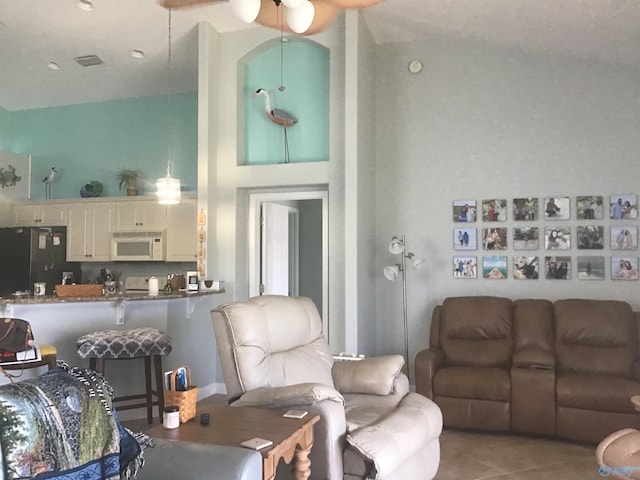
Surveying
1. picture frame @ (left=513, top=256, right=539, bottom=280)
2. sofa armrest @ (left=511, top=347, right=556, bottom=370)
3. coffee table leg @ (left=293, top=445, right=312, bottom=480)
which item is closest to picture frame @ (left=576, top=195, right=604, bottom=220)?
picture frame @ (left=513, top=256, right=539, bottom=280)

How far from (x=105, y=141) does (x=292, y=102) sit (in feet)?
9.33

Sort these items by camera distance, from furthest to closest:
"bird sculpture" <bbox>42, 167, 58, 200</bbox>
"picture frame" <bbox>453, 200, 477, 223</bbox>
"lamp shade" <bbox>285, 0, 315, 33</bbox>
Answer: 1. "bird sculpture" <bbox>42, 167, 58, 200</bbox>
2. "picture frame" <bbox>453, 200, 477, 223</bbox>
3. "lamp shade" <bbox>285, 0, 315, 33</bbox>

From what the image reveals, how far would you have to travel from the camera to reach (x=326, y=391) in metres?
2.58

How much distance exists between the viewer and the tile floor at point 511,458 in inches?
131

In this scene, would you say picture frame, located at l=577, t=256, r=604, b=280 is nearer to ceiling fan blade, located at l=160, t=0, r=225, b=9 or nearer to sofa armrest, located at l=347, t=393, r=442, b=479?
sofa armrest, located at l=347, t=393, r=442, b=479

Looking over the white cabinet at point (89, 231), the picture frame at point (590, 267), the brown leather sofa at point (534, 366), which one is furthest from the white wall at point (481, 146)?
the white cabinet at point (89, 231)

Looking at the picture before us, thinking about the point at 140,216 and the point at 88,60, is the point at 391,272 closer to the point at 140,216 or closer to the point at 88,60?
the point at 140,216

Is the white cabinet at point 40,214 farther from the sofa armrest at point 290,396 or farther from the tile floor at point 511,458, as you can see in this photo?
the tile floor at point 511,458

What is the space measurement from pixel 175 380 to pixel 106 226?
14.6 ft

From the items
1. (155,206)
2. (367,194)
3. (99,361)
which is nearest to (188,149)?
(155,206)

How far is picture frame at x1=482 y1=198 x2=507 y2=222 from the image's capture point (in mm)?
5020

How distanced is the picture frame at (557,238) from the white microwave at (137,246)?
3948 mm

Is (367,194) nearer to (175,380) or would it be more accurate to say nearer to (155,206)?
(155,206)

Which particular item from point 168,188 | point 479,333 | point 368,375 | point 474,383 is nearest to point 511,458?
point 474,383
